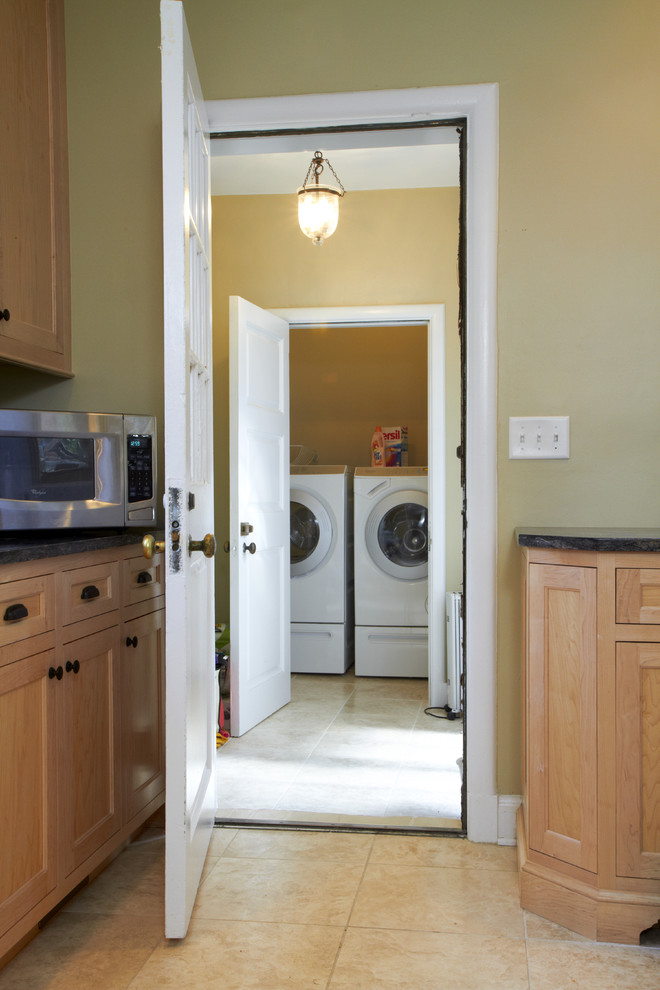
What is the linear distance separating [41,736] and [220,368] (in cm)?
286

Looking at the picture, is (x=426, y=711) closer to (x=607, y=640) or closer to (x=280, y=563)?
(x=280, y=563)

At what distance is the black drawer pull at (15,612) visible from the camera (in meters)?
1.60

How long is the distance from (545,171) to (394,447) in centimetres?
289

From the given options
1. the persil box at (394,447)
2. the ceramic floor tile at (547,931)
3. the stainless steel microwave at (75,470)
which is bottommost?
the ceramic floor tile at (547,931)

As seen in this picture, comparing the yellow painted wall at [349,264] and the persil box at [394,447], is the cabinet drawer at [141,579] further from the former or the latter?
the persil box at [394,447]

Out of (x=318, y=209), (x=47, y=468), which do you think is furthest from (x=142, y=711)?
(x=318, y=209)

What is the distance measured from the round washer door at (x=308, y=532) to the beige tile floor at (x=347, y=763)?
706mm

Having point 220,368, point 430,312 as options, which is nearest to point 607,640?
point 430,312

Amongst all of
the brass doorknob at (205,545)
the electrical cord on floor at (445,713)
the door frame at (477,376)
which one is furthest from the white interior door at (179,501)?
the electrical cord on floor at (445,713)

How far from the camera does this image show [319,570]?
15.2 feet

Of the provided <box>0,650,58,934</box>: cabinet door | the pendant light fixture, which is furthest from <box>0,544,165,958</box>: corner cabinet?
the pendant light fixture

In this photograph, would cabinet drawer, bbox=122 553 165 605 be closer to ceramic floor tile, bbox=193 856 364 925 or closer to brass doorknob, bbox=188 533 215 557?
brass doorknob, bbox=188 533 215 557

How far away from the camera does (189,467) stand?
1.79 m

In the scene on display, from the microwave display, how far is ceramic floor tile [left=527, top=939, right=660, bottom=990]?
1.45 meters
